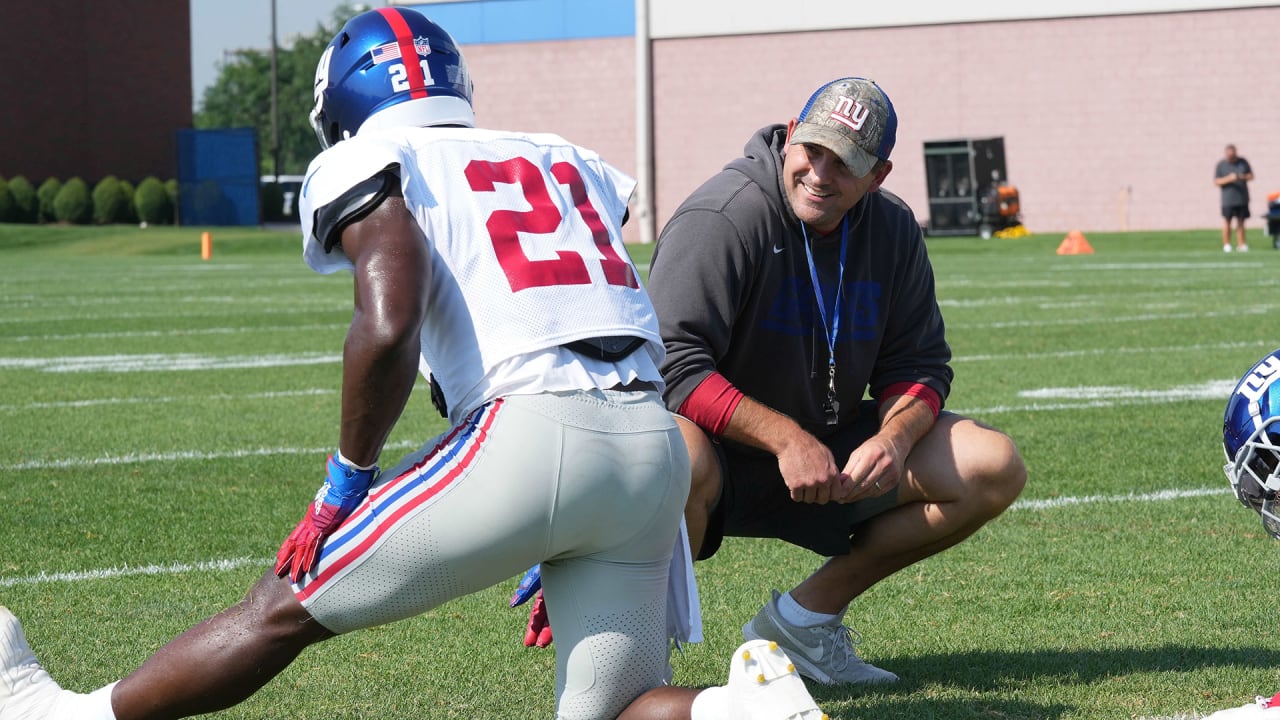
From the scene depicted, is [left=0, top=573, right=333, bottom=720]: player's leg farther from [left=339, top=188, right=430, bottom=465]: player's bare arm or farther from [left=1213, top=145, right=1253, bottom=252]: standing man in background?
[left=1213, top=145, right=1253, bottom=252]: standing man in background

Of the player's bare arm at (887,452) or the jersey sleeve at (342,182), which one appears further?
the player's bare arm at (887,452)

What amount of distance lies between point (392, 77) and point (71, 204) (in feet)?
129

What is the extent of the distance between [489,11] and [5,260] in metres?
15.7

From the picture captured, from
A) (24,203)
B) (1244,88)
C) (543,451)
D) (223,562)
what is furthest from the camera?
(24,203)

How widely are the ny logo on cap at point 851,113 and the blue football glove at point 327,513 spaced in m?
1.47

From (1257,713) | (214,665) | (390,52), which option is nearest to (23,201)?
(390,52)

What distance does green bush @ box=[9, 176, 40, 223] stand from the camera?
39438 mm

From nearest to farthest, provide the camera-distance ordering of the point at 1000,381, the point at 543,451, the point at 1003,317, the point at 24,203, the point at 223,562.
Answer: the point at 543,451, the point at 223,562, the point at 1000,381, the point at 1003,317, the point at 24,203

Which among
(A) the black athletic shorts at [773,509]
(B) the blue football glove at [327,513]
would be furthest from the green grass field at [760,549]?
(B) the blue football glove at [327,513]

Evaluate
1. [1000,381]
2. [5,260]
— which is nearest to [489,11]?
[5,260]

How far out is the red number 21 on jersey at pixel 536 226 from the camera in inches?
108

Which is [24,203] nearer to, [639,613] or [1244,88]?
[1244,88]

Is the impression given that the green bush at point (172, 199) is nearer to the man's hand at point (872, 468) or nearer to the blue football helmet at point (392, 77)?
the man's hand at point (872, 468)

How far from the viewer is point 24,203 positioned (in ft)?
130
